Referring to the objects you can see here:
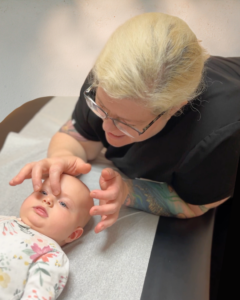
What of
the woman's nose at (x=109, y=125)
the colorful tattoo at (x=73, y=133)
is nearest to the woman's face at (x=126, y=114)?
the woman's nose at (x=109, y=125)

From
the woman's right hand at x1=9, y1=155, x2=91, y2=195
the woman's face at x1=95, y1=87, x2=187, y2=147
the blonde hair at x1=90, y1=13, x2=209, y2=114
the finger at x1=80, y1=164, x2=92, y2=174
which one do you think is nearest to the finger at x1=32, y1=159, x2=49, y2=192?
the woman's right hand at x1=9, y1=155, x2=91, y2=195

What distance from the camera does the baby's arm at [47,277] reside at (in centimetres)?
68

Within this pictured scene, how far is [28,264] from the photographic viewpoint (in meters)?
0.72

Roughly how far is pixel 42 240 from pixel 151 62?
20.7 inches

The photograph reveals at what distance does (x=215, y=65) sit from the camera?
0.87m

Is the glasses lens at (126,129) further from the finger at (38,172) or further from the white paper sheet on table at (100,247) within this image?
the white paper sheet on table at (100,247)

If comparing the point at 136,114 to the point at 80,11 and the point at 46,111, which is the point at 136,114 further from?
the point at 46,111

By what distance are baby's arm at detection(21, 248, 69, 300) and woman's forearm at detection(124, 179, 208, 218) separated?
1.00 ft

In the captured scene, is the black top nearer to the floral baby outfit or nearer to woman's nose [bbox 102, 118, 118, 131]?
woman's nose [bbox 102, 118, 118, 131]

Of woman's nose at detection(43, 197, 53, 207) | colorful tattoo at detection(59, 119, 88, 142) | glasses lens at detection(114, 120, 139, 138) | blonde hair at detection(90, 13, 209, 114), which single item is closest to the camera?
blonde hair at detection(90, 13, 209, 114)

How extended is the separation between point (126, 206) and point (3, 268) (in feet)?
1.49

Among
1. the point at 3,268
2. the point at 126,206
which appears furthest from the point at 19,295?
the point at 126,206

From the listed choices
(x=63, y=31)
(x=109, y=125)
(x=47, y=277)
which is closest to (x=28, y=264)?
(x=47, y=277)

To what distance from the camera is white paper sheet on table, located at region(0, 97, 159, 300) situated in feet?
2.64
